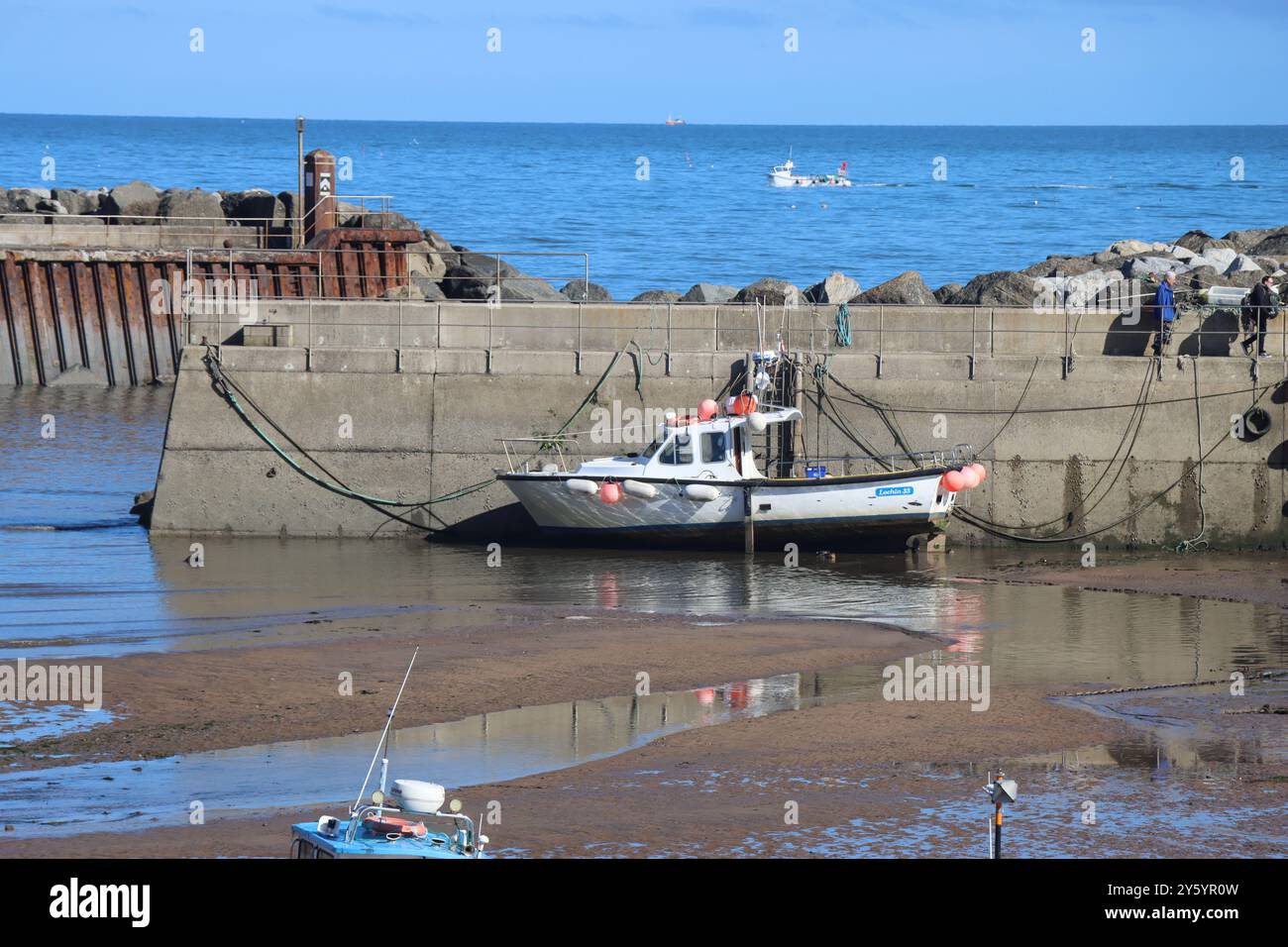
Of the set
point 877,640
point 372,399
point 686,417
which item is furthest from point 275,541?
point 877,640

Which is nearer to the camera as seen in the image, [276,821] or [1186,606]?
[276,821]

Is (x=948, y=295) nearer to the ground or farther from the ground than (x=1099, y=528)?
farther from the ground

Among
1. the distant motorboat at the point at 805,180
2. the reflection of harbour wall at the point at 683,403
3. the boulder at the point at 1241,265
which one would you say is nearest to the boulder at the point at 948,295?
the boulder at the point at 1241,265

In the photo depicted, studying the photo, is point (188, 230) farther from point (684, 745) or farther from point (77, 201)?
point (684, 745)

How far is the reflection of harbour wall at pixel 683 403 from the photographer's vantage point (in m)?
25.7

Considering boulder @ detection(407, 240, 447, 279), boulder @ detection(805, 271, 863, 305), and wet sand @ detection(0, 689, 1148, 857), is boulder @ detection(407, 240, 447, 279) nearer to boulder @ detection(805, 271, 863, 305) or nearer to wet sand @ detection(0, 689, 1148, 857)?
boulder @ detection(805, 271, 863, 305)

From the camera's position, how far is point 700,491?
965 inches

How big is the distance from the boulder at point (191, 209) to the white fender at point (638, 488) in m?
25.0

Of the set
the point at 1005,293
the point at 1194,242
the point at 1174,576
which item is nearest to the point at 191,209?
the point at 1005,293

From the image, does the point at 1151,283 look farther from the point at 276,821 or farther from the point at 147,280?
the point at 276,821

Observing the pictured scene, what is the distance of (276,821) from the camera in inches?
505

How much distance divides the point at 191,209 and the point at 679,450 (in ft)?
88.7
